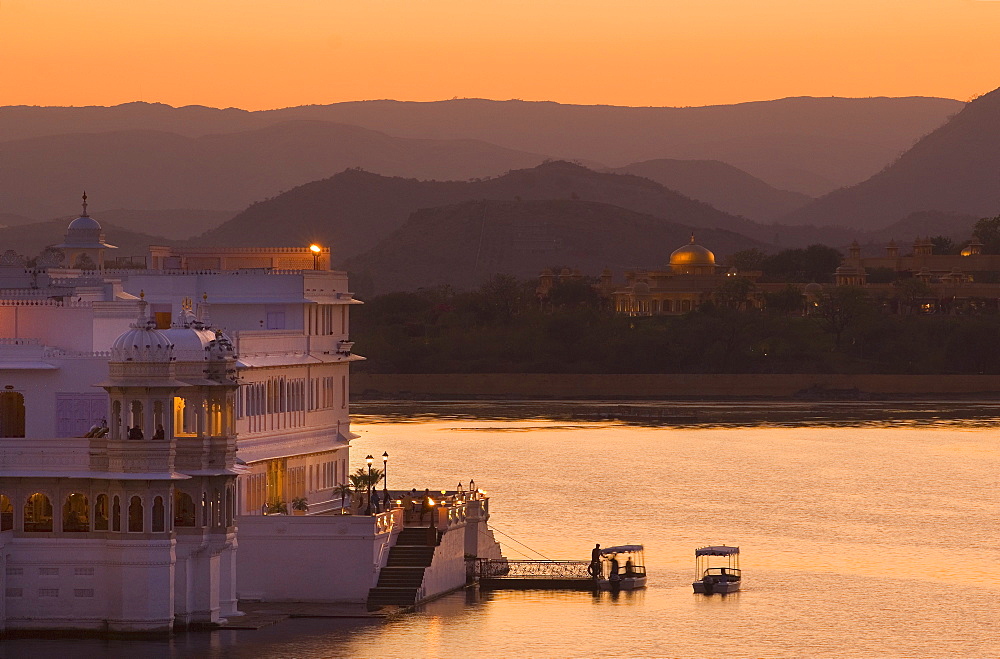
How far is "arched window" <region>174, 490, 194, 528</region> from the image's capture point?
48938mm

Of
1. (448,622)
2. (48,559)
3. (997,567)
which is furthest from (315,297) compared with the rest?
(997,567)

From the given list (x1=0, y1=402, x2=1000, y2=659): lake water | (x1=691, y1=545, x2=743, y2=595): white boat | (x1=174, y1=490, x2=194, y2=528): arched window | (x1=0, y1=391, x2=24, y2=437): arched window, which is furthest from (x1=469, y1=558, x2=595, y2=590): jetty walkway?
(x1=174, y1=490, x2=194, y2=528): arched window

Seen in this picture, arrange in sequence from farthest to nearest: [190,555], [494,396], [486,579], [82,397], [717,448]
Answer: [494,396] < [717,448] < [486,579] < [82,397] < [190,555]

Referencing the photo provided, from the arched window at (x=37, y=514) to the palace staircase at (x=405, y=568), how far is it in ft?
29.2

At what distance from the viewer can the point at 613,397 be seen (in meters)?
176

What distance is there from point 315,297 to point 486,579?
29.8 ft

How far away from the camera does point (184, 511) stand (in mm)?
49031

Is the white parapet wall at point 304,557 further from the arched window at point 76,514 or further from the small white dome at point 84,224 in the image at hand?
the small white dome at point 84,224

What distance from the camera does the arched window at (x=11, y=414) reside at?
2095 inches

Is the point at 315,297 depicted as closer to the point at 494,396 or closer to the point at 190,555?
the point at 190,555

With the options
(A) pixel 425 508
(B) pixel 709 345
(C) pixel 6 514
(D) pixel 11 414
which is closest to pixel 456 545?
(A) pixel 425 508

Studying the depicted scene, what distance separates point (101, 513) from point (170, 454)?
194 cm

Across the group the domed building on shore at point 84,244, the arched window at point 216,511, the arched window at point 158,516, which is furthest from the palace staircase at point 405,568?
the domed building on shore at point 84,244

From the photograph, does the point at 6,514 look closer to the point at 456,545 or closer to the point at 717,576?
the point at 456,545
